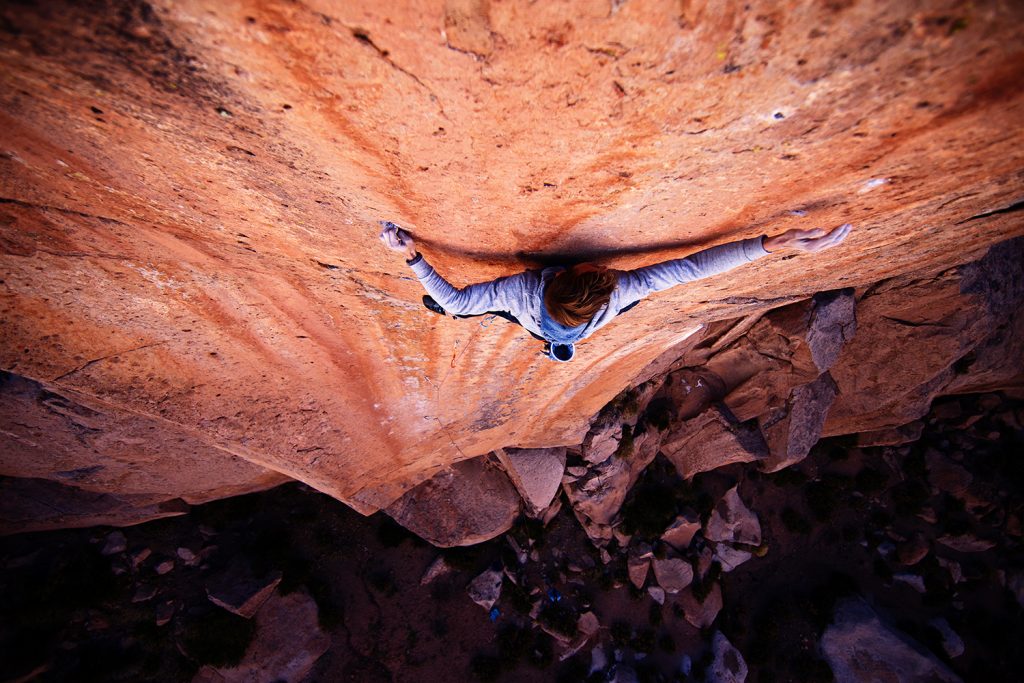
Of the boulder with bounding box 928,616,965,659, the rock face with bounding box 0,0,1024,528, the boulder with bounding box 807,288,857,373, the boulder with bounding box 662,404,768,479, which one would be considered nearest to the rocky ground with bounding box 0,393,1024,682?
the boulder with bounding box 928,616,965,659

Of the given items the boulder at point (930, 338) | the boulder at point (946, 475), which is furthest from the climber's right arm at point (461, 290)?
the boulder at point (946, 475)

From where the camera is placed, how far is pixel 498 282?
7.46 feet

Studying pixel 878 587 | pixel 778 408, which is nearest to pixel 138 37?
pixel 778 408

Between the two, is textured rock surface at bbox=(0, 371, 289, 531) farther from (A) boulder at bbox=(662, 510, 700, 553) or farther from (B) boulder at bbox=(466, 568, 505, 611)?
(A) boulder at bbox=(662, 510, 700, 553)

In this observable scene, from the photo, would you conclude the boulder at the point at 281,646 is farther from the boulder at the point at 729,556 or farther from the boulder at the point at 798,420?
the boulder at the point at 798,420

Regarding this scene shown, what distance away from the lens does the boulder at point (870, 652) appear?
657 centimetres

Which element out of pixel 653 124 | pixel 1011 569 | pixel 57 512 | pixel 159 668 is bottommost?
pixel 1011 569

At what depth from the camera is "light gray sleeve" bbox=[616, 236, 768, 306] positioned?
1.96 meters

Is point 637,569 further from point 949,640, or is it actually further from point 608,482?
point 949,640

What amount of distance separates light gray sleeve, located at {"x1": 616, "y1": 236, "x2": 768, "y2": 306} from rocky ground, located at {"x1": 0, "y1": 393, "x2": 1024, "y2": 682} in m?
5.49

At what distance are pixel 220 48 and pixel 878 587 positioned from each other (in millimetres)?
12302

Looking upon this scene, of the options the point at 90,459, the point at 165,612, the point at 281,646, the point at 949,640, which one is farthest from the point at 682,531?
the point at 165,612

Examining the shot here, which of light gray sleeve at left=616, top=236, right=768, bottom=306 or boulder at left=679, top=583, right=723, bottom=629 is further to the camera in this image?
boulder at left=679, top=583, right=723, bottom=629

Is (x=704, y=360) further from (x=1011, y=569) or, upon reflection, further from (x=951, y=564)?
(x=1011, y=569)
